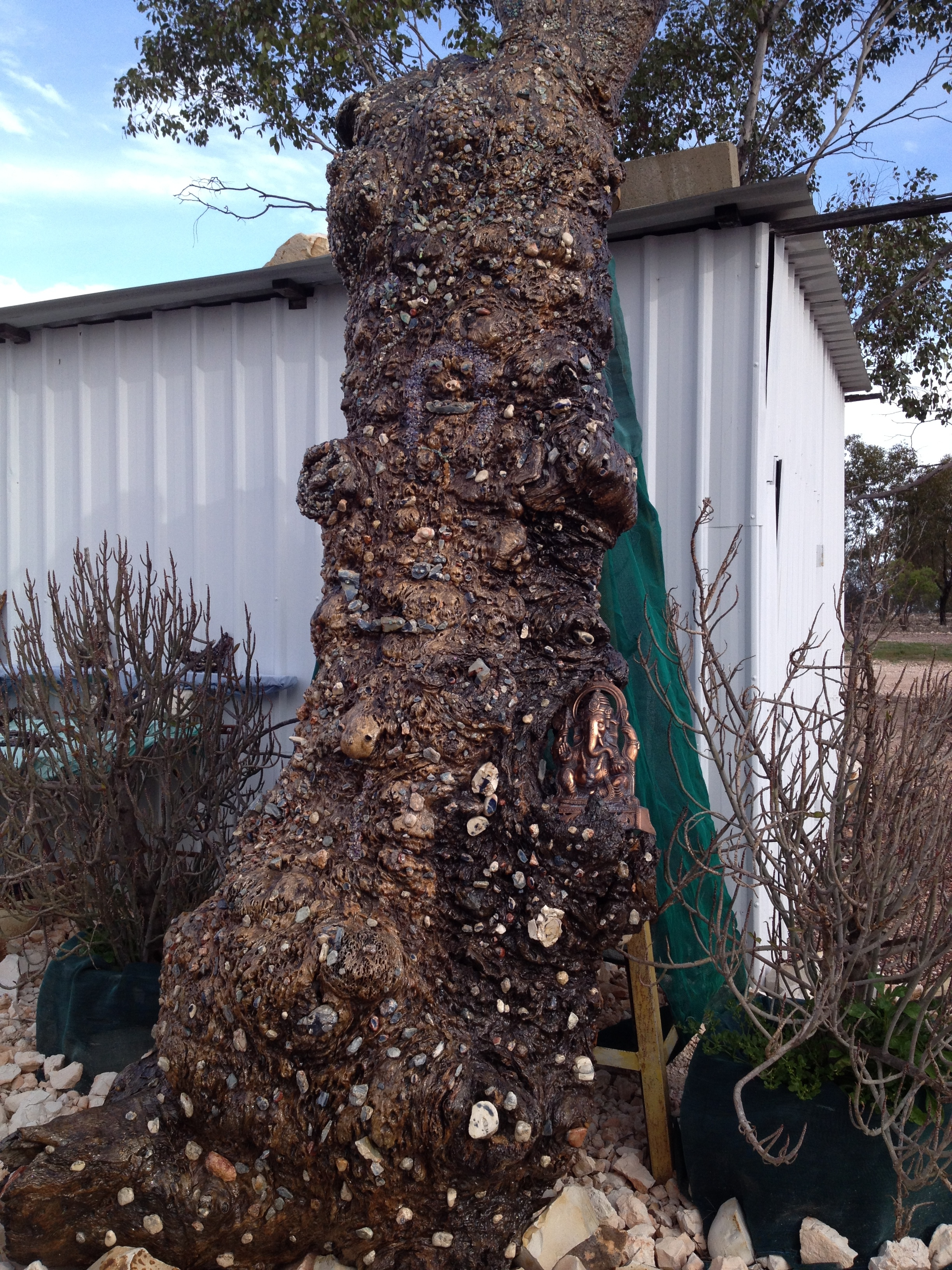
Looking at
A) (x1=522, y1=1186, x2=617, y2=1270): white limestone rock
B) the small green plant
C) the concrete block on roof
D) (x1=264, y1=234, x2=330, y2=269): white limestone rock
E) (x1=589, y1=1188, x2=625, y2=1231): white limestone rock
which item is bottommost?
(x1=589, y1=1188, x2=625, y2=1231): white limestone rock

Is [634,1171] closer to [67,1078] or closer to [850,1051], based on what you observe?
[850,1051]

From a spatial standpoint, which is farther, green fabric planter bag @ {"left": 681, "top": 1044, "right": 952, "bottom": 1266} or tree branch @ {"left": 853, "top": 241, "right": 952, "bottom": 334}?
tree branch @ {"left": 853, "top": 241, "right": 952, "bottom": 334}

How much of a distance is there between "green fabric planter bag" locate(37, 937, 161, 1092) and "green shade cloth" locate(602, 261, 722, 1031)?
199 cm

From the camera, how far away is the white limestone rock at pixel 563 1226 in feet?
7.88

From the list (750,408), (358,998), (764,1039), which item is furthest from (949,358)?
(358,998)

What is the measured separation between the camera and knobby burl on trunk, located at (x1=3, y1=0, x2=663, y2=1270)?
2199mm

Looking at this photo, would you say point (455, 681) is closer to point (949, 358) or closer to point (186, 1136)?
point (186, 1136)

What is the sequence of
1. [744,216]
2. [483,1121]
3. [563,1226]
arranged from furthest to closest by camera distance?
[744,216] → [563,1226] → [483,1121]

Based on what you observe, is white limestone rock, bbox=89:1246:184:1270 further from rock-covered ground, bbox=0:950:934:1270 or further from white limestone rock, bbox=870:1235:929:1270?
white limestone rock, bbox=870:1235:929:1270

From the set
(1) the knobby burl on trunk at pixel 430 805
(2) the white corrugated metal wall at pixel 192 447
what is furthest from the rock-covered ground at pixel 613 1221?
(2) the white corrugated metal wall at pixel 192 447

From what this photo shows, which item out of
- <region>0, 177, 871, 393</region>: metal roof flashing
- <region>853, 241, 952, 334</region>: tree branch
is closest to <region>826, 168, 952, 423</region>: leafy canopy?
<region>853, 241, 952, 334</region>: tree branch

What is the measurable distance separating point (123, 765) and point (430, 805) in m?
2.10

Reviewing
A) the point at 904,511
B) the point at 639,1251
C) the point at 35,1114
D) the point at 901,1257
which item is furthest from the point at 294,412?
the point at 904,511

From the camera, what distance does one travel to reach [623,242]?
3.99 meters
